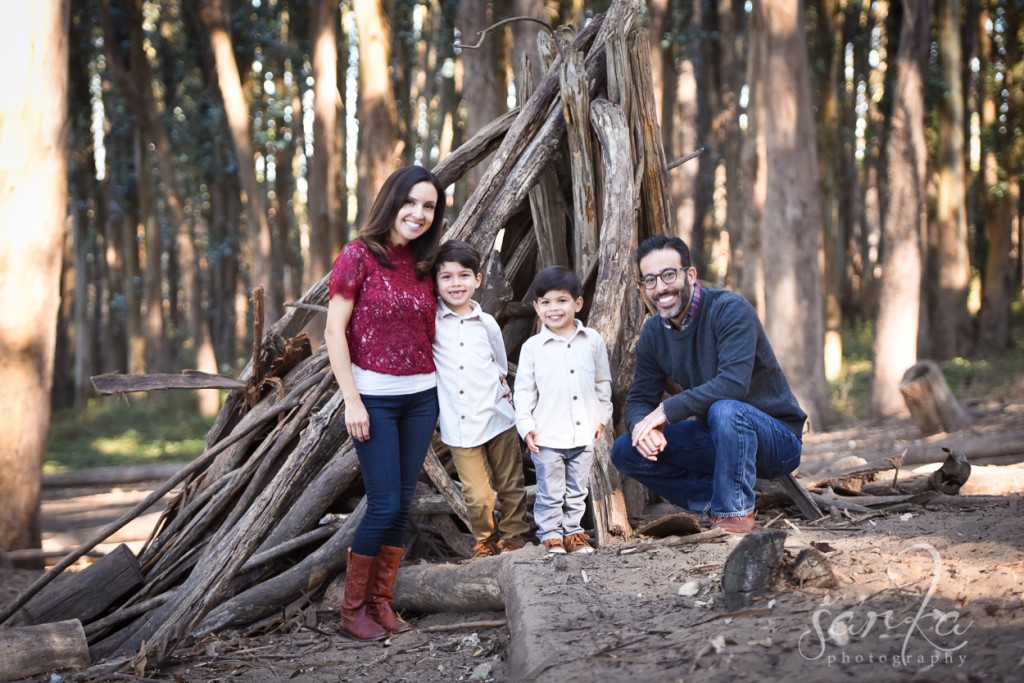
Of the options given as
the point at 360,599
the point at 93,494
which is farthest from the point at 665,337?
the point at 93,494

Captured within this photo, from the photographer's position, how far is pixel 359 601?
420cm

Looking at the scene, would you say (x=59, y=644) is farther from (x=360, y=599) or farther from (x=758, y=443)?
(x=758, y=443)

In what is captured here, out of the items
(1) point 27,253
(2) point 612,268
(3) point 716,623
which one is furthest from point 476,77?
(3) point 716,623

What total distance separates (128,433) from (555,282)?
47.9 ft

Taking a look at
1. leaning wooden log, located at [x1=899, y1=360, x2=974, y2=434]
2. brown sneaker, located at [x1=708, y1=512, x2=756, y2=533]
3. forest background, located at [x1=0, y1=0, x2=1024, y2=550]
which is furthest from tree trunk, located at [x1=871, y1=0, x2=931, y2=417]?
brown sneaker, located at [x1=708, y1=512, x2=756, y2=533]

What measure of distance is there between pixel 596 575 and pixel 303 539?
1.88 metres

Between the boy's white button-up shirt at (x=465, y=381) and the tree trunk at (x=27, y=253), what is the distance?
365 centimetres

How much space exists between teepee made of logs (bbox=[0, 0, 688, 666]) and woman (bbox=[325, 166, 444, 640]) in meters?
0.64

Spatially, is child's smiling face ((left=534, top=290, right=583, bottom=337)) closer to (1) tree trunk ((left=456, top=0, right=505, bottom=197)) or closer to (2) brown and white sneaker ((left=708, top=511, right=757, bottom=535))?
(2) brown and white sneaker ((left=708, top=511, right=757, bottom=535))

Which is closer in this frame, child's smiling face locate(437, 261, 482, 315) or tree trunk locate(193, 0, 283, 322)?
child's smiling face locate(437, 261, 482, 315)

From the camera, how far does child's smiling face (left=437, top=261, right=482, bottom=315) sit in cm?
423

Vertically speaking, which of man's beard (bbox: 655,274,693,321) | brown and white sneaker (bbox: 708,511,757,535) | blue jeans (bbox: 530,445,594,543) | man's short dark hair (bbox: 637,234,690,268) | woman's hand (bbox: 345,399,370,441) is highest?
man's short dark hair (bbox: 637,234,690,268)

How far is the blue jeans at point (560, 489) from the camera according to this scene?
4.14 metres

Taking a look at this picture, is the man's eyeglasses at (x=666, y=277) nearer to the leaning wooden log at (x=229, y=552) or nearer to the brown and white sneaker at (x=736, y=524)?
the brown and white sneaker at (x=736, y=524)
